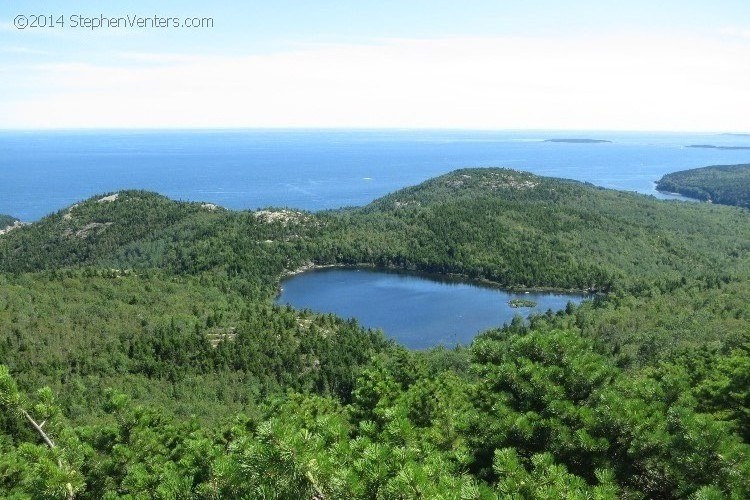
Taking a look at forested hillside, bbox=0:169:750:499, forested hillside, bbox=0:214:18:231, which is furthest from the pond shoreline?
forested hillside, bbox=0:214:18:231

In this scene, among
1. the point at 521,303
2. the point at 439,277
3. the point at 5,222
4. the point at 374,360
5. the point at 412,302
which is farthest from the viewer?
the point at 5,222

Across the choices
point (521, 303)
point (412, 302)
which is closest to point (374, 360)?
point (412, 302)

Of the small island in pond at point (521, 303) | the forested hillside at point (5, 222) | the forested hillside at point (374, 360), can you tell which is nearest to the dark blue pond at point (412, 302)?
the small island in pond at point (521, 303)

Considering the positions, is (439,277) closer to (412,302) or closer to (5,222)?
(412,302)

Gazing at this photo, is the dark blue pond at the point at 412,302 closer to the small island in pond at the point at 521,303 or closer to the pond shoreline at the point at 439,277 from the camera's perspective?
the small island in pond at the point at 521,303

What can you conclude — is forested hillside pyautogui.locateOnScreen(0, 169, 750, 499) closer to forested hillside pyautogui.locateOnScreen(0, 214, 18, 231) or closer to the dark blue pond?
the dark blue pond
